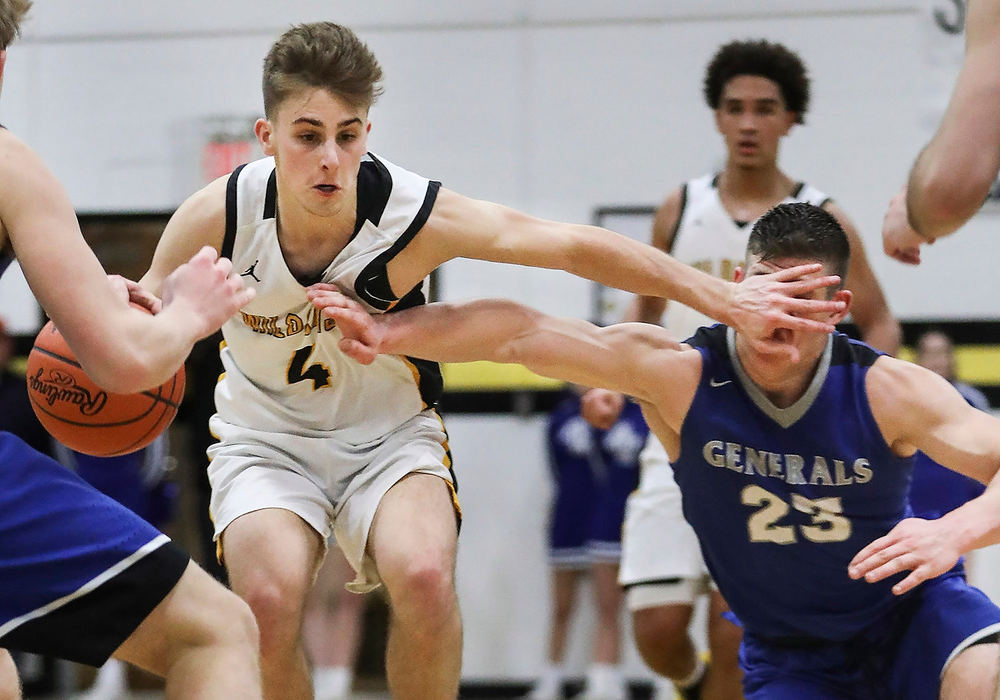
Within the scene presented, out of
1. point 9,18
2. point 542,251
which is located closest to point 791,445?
point 542,251

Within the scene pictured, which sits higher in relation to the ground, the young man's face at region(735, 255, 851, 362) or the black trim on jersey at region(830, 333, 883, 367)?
the young man's face at region(735, 255, 851, 362)

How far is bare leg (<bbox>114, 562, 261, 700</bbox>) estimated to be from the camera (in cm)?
274

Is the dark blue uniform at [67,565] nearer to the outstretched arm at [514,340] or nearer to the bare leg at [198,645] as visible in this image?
the bare leg at [198,645]

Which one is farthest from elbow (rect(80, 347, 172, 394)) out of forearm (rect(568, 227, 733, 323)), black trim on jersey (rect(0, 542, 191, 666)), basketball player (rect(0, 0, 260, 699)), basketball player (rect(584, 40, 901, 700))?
basketball player (rect(584, 40, 901, 700))

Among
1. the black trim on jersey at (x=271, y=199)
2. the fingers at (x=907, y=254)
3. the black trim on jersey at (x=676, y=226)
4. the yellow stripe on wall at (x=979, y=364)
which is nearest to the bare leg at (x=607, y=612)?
the yellow stripe on wall at (x=979, y=364)

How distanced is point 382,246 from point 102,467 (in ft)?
13.0

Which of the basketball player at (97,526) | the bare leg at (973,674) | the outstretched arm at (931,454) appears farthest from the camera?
the bare leg at (973,674)

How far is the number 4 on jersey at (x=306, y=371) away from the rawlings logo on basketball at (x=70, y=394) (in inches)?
23.5

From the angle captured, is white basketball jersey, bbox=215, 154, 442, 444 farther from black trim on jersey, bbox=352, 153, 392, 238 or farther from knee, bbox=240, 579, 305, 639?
knee, bbox=240, 579, 305, 639

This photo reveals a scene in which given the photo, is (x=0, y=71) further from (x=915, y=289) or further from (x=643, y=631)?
(x=915, y=289)

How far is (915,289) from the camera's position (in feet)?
25.4

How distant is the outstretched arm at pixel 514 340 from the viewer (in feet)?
11.5

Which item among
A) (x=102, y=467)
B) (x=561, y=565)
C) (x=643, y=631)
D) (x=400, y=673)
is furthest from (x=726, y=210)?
(x=102, y=467)

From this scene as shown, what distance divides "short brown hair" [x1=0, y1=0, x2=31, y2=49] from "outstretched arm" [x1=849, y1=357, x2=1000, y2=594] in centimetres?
217
